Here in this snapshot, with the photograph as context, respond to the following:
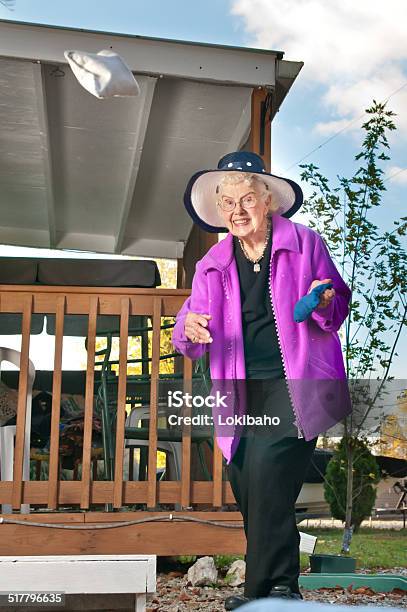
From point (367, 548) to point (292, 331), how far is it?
6726 millimetres

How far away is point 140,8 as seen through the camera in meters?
16.7

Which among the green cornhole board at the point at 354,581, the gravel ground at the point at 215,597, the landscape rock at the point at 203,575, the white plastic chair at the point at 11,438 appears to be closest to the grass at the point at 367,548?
the landscape rock at the point at 203,575

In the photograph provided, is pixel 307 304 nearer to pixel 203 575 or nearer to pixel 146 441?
pixel 146 441

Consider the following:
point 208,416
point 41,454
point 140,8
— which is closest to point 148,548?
point 208,416

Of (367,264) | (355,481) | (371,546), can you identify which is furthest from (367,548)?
(367,264)

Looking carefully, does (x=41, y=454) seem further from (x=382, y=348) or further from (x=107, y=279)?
(x=382, y=348)

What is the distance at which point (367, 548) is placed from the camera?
29.8 ft

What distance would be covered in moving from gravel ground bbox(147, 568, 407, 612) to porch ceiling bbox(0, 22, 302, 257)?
8.44 feet

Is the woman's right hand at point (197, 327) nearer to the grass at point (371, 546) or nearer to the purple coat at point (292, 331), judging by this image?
the purple coat at point (292, 331)

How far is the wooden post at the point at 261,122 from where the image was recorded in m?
4.37

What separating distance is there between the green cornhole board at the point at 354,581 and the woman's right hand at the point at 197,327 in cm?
242

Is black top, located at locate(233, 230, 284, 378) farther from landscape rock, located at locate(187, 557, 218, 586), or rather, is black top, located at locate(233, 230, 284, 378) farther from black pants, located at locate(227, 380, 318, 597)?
landscape rock, located at locate(187, 557, 218, 586)

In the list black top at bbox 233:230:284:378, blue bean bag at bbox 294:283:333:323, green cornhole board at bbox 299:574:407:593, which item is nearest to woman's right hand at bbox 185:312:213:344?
black top at bbox 233:230:284:378

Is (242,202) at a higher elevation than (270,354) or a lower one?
higher
